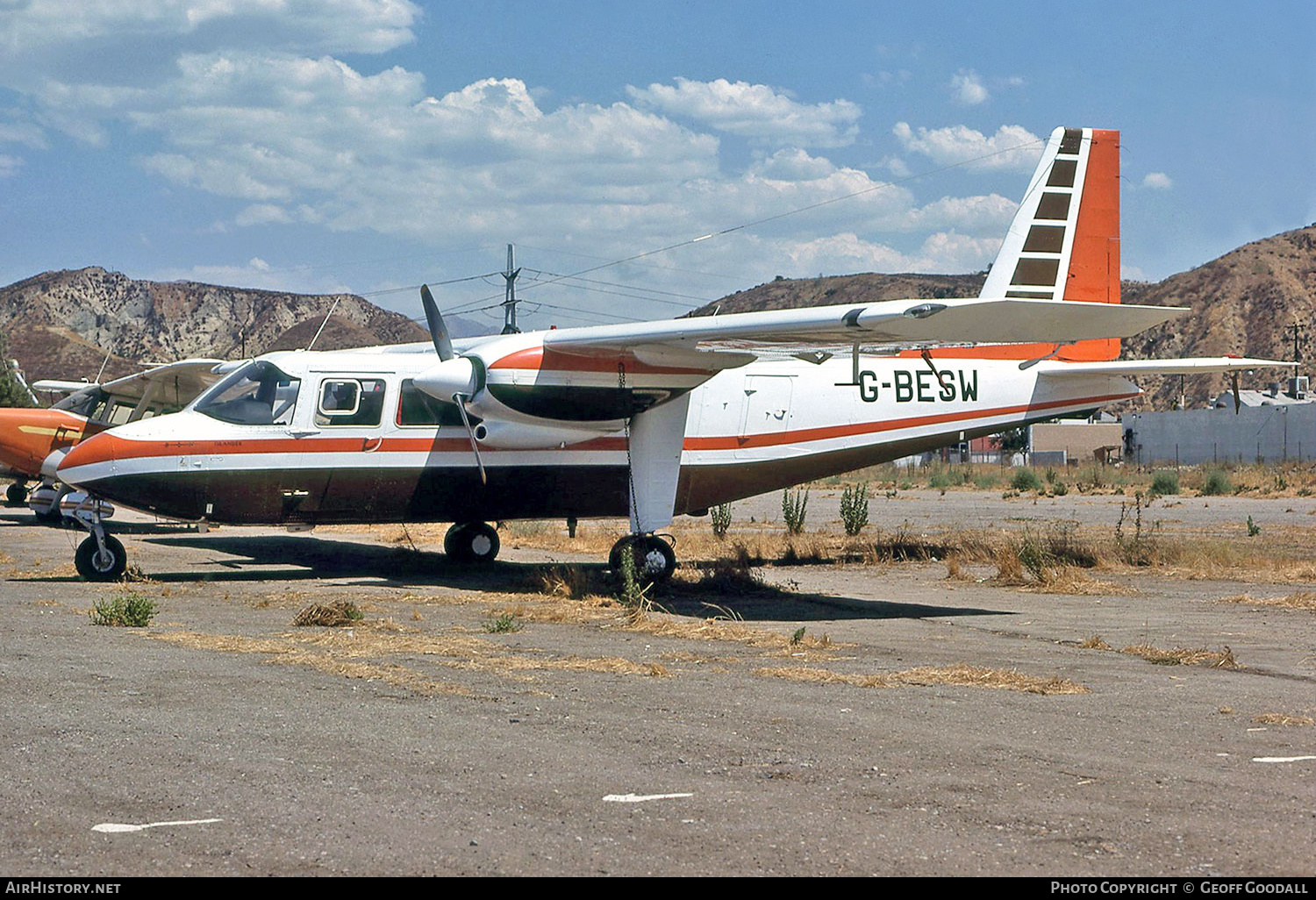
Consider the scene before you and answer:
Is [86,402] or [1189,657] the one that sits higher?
[86,402]

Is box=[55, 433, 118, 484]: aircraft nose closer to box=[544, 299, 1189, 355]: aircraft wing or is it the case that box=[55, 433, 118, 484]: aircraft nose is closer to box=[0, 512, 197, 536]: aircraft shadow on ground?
box=[544, 299, 1189, 355]: aircraft wing

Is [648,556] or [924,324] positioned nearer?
[924,324]

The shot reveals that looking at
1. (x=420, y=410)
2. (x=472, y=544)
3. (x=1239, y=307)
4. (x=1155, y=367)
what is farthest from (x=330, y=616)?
(x=1239, y=307)

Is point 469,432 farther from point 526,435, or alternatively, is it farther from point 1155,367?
point 1155,367

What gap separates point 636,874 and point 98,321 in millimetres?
183112

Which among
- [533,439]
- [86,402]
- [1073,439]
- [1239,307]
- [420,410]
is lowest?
[533,439]

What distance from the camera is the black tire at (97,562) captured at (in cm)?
1564

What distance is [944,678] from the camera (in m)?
9.27

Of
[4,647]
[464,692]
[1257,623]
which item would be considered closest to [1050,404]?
[1257,623]

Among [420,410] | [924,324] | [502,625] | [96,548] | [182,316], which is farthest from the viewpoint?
[182,316]

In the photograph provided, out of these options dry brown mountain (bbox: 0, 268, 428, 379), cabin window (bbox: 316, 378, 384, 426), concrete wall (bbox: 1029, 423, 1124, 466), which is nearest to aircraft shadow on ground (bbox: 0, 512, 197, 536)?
cabin window (bbox: 316, 378, 384, 426)

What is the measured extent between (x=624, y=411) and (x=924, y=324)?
5.08 metres

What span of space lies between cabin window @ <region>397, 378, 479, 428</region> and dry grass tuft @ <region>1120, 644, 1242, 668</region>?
29.6ft

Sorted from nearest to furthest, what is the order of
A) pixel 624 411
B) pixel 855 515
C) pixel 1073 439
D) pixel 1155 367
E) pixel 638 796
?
pixel 638 796
pixel 624 411
pixel 1155 367
pixel 855 515
pixel 1073 439
